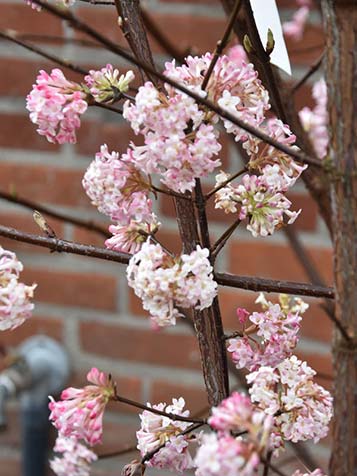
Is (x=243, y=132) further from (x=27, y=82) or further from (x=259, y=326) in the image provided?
(x=27, y=82)

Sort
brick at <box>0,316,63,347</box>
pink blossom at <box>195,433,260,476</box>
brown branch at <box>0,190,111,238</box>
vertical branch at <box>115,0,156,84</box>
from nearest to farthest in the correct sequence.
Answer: pink blossom at <box>195,433,260,476</box>, vertical branch at <box>115,0,156,84</box>, brown branch at <box>0,190,111,238</box>, brick at <box>0,316,63,347</box>

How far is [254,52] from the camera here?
430mm

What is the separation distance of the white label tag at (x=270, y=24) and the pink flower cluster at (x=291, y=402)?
0.14 m

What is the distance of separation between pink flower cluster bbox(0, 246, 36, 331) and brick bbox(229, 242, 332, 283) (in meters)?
0.68

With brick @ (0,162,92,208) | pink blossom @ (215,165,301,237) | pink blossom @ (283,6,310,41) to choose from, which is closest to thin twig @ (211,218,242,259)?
pink blossom @ (215,165,301,237)

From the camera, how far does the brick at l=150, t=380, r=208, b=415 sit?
1091 millimetres

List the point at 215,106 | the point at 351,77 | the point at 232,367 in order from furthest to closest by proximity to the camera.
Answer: the point at 232,367, the point at 351,77, the point at 215,106

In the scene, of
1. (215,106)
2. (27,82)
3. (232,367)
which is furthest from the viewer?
(27,82)

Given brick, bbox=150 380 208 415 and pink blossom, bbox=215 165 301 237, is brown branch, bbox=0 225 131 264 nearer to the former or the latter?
pink blossom, bbox=215 165 301 237

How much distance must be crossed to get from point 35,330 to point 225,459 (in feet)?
2.92

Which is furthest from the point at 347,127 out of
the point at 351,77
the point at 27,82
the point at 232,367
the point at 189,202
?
the point at 27,82

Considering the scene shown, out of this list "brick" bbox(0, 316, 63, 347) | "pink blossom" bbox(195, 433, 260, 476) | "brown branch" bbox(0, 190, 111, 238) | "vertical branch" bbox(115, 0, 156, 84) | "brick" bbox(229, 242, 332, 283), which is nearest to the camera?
"pink blossom" bbox(195, 433, 260, 476)

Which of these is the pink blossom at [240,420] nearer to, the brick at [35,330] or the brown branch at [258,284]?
the brown branch at [258,284]

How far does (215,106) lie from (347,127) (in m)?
0.16
